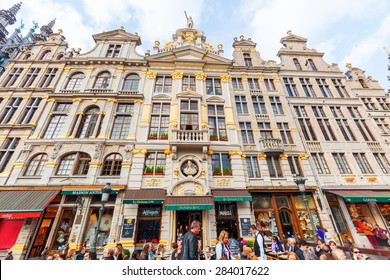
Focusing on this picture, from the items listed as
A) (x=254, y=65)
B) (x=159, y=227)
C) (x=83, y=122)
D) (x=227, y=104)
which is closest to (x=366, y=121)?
(x=254, y=65)

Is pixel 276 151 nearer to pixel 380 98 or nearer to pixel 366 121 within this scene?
pixel 366 121

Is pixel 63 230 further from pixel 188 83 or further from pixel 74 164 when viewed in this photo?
pixel 188 83

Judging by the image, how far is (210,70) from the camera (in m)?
18.4

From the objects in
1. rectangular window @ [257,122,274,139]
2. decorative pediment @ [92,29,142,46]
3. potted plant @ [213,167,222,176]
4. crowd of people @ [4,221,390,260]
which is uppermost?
decorative pediment @ [92,29,142,46]

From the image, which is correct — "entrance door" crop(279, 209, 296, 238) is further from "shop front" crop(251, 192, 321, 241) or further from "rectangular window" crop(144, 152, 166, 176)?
"rectangular window" crop(144, 152, 166, 176)

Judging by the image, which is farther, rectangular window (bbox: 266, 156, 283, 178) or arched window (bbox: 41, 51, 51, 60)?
arched window (bbox: 41, 51, 51, 60)

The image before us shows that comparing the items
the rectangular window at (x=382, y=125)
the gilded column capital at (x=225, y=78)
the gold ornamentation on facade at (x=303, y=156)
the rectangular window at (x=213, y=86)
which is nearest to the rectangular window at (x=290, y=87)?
the gilded column capital at (x=225, y=78)

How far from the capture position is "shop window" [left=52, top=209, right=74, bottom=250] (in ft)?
35.0

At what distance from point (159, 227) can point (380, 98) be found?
27505mm

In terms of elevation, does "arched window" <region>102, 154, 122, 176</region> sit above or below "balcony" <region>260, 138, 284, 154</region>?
below

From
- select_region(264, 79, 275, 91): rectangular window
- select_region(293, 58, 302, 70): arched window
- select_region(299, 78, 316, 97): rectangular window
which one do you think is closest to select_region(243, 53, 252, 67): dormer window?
select_region(264, 79, 275, 91): rectangular window

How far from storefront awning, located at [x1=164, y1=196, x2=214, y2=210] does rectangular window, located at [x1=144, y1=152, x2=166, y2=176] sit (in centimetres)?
244
